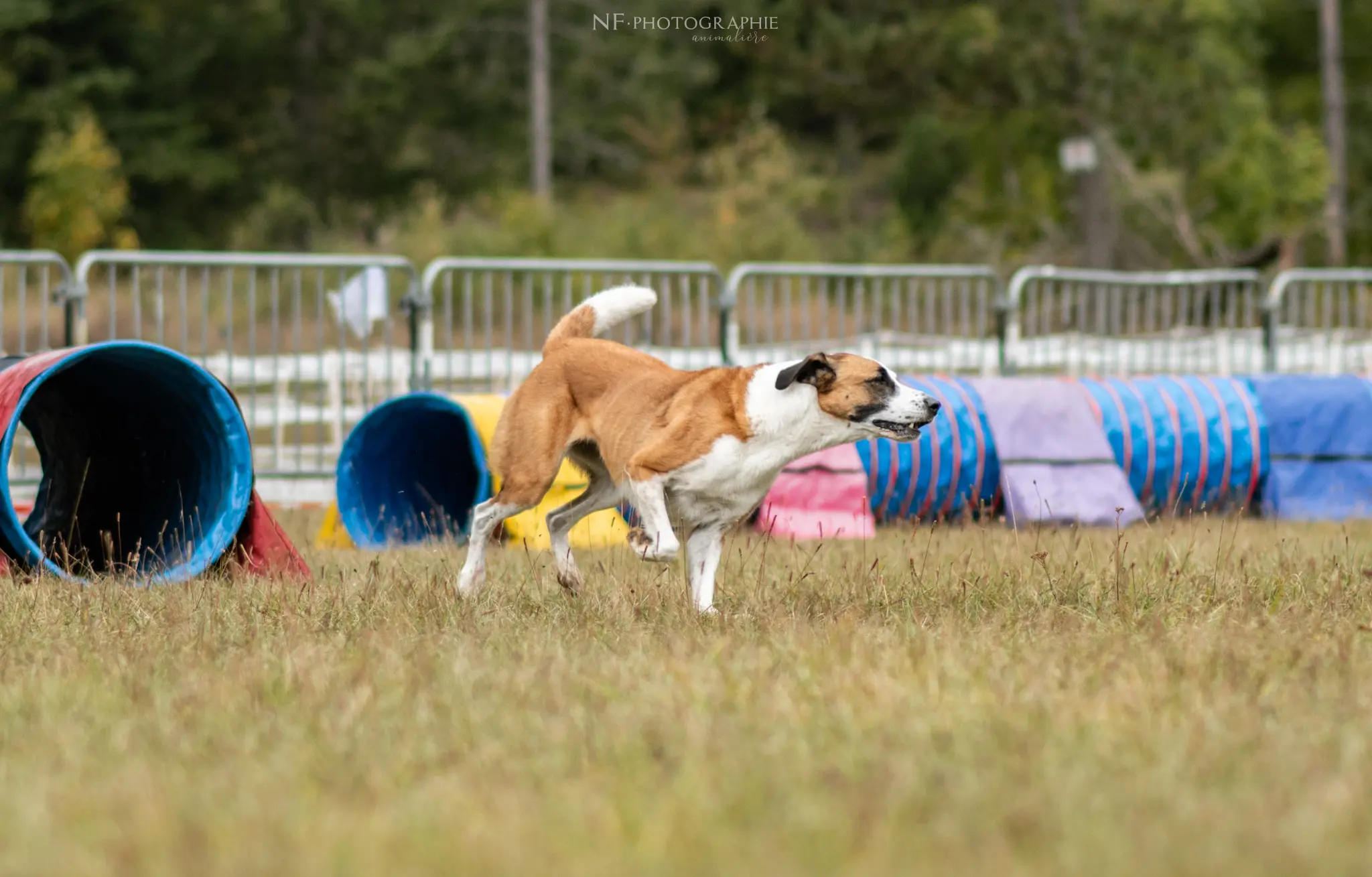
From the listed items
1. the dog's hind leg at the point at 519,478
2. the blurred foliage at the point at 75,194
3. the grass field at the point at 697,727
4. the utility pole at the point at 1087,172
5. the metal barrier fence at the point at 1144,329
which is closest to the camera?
the grass field at the point at 697,727

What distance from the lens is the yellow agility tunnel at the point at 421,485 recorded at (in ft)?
31.0

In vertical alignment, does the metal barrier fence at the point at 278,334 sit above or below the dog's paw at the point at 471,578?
above

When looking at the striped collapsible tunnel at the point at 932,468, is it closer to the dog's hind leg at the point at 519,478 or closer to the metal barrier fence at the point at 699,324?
the metal barrier fence at the point at 699,324

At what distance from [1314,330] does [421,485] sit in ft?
30.5

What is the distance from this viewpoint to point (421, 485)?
1050 centimetres

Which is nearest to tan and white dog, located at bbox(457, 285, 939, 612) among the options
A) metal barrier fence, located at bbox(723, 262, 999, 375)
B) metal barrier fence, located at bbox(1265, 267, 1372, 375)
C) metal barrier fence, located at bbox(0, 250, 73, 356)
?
metal barrier fence, located at bbox(0, 250, 73, 356)

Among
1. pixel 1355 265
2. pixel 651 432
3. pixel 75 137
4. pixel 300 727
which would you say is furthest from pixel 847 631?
pixel 1355 265

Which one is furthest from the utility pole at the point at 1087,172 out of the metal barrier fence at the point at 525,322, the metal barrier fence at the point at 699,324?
the metal barrier fence at the point at 525,322

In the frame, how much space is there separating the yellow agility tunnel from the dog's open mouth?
8.42ft

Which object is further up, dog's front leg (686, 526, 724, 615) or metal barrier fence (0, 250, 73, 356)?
metal barrier fence (0, 250, 73, 356)

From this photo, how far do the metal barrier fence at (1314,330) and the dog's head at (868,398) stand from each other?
876 cm

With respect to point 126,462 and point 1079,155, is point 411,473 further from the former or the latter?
point 1079,155

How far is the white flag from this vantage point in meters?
12.4

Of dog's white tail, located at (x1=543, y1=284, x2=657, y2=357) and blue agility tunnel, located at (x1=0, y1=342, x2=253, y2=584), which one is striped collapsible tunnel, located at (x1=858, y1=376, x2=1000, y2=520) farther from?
blue agility tunnel, located at (x1=0, y1=342, x2=253, y2=584)
